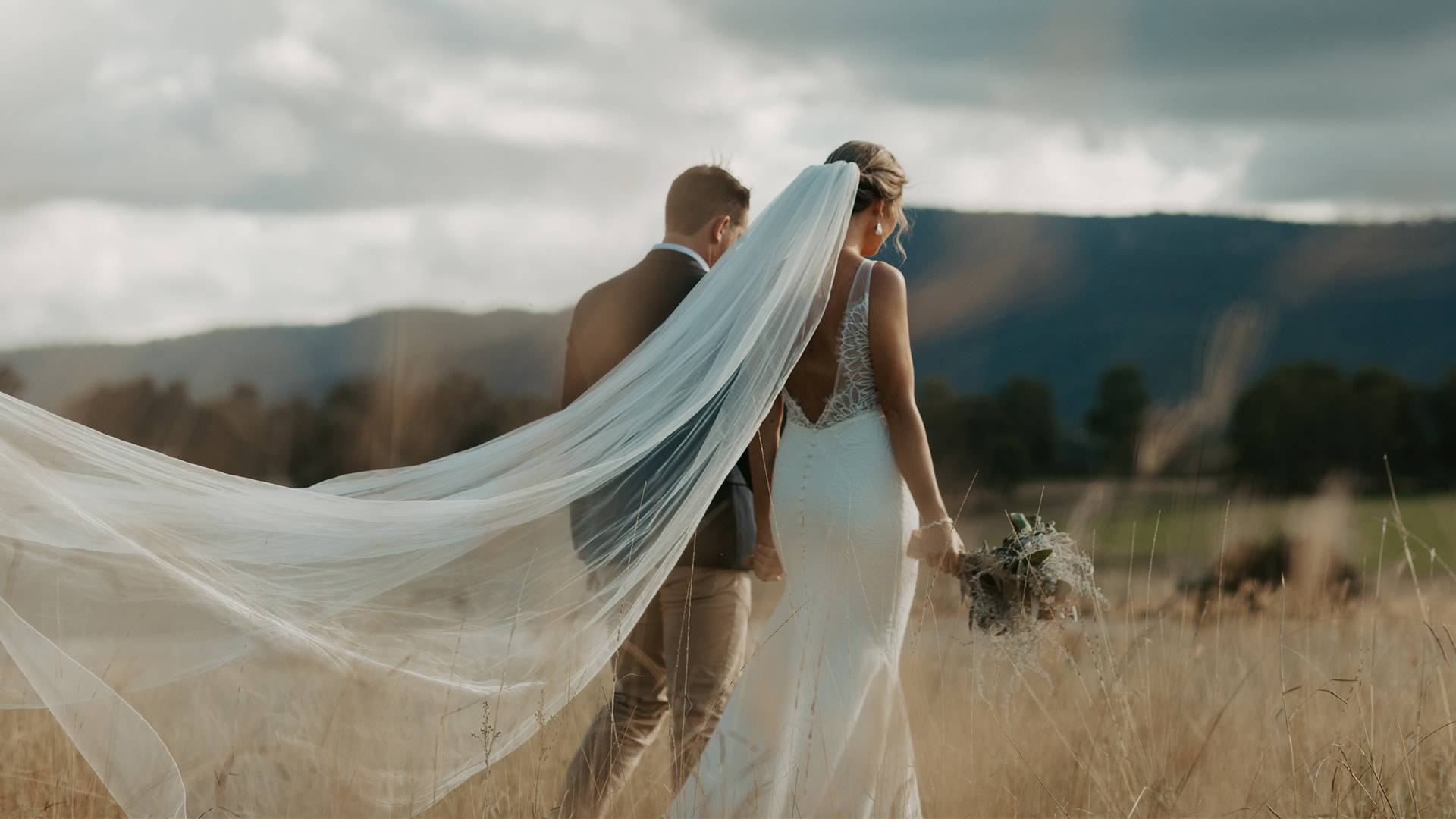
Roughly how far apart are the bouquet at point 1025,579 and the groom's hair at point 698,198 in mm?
1377

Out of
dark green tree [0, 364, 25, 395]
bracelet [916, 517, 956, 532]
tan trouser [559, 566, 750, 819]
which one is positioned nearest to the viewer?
bracelet [916, 517, 956, 532]

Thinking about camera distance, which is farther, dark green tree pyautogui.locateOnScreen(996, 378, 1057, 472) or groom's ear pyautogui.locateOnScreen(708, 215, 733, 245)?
dark green tree pyautogui.locateOnScreen(996, 378, 1057, 472)

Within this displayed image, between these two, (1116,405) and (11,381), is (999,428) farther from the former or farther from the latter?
(11,381)

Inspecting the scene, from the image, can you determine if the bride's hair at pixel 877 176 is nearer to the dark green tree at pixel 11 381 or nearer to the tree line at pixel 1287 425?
the dark green tree at pixel 11 381

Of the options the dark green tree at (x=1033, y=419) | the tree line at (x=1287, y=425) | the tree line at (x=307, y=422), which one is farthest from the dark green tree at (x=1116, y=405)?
the tree line at (x=307, y=422)

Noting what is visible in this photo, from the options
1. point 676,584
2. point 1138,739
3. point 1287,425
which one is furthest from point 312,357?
point 1287,425

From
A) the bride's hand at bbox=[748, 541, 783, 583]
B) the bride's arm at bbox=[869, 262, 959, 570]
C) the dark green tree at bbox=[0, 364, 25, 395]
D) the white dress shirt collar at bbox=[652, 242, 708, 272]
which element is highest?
the white dress shirt collar at bbox=[652, 242, 708, 272]

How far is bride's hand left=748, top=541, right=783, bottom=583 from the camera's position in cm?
401

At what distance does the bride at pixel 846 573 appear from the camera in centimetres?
372

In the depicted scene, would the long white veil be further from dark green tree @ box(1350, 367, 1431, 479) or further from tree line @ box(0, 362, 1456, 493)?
dark green tree @ box(1350, 367, 1431, 479)

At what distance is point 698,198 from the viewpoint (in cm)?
421

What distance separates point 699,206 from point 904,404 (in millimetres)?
996

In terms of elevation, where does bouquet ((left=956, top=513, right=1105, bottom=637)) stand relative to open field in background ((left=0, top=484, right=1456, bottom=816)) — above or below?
above

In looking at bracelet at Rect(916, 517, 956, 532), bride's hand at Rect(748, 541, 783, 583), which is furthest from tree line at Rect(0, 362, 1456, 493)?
bride's hand at Rect(748, 541, 783, 583)
